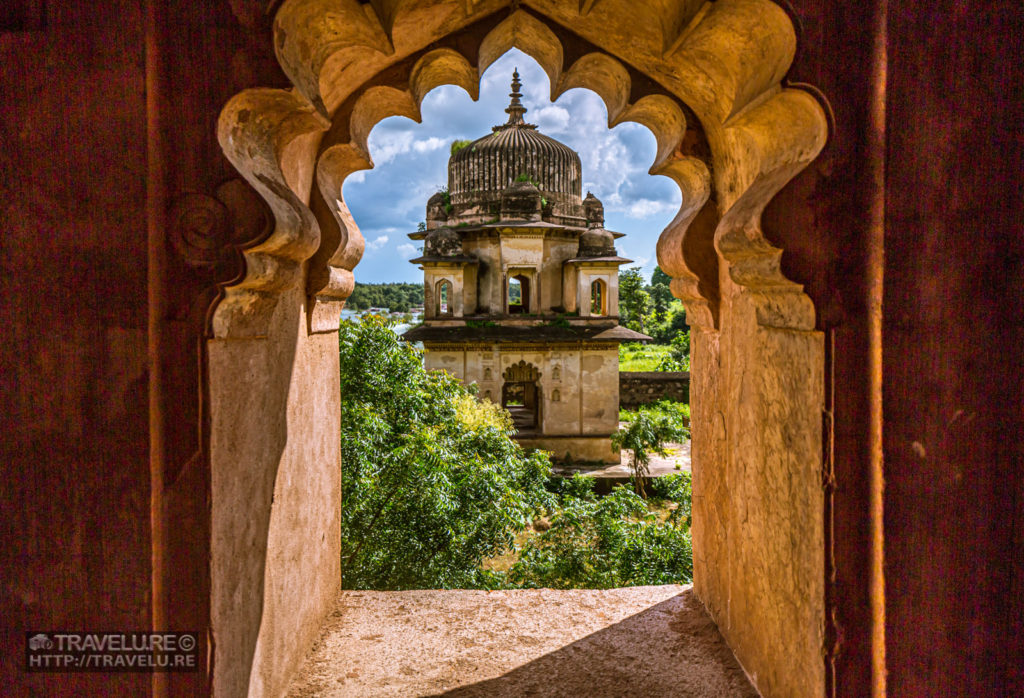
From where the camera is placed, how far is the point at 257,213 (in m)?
1.61

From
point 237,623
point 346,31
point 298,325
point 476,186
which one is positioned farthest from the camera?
point 476,186

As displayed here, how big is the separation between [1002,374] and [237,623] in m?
2.08

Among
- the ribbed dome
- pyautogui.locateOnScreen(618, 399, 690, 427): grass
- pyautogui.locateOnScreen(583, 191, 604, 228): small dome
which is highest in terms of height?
the ribbed dome

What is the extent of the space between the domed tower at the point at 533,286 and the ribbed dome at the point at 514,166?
3 cm

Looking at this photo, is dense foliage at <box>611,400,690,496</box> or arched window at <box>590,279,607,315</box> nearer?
dense foliage at <box>611,400,690,496</box>

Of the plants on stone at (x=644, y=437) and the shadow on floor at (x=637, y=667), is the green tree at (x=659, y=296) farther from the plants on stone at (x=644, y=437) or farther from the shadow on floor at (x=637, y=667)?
the shadow on floor at (x=637, y=667)

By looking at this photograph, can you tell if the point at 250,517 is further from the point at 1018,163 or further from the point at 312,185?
the point at 1018,163

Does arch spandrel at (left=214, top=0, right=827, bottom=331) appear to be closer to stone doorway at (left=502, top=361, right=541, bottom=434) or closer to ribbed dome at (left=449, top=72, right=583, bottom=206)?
stone doorway at (left=502, top=361, right=541, bottom=434)

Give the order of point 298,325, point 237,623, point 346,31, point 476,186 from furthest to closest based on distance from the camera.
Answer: point 476,186
point 298,325
point 346,31
point 237,623

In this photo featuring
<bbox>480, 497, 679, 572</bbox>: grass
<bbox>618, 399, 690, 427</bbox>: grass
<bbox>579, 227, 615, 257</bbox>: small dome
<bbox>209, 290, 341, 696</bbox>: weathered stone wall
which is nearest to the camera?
<bbox>209, 290, 341, 696</bbox>: weathered stone wall

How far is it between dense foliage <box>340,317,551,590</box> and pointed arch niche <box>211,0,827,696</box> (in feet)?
13.8

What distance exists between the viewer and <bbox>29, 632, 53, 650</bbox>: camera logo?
1569mm

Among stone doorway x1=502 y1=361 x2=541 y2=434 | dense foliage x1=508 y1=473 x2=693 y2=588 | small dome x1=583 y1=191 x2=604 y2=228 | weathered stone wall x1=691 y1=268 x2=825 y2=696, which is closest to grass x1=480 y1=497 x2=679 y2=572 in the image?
dense foliage x1=508 y1=473 x2=693 y2=588

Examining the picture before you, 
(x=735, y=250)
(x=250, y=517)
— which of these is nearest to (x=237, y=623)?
(x=250, y=517)
